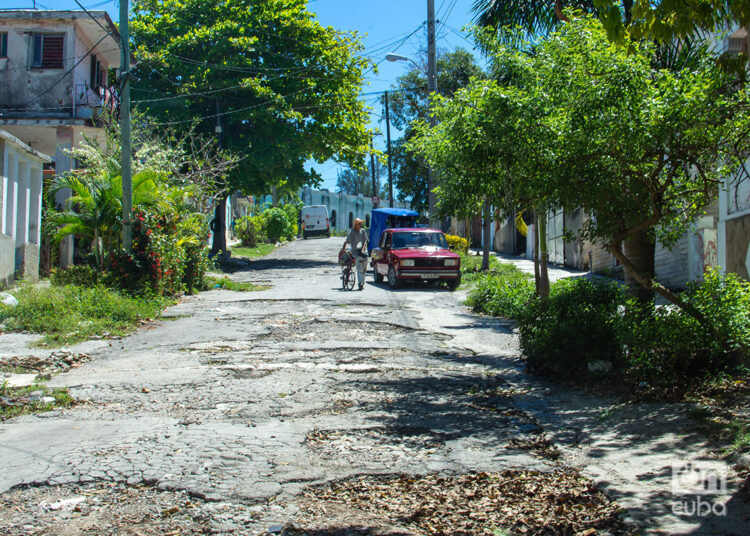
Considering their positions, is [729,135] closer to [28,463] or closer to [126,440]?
[126,440]

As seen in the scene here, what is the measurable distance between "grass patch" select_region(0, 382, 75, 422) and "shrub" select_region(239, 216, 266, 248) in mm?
32098

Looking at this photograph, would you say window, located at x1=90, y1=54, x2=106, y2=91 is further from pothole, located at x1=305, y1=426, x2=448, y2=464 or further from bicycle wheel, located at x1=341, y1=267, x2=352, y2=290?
pothole, located at x1=305, y1=426, x2=448, y2=464

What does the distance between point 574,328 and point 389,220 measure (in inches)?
871

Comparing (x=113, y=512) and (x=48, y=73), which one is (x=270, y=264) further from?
(x=113, y=512)

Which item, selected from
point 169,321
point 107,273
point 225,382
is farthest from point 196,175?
point 225,382

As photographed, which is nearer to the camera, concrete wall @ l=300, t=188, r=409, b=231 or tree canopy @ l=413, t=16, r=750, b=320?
tree canopy @ l=413, t=16, r=750, b=320

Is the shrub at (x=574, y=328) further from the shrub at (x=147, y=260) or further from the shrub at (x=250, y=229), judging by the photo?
the shrub at (x=250, y=229)

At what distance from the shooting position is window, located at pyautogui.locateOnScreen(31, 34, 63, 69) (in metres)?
19.9

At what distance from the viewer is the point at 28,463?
4.41 m

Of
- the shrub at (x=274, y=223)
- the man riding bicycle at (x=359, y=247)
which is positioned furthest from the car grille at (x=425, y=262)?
the shrub at (x=274, y=223)

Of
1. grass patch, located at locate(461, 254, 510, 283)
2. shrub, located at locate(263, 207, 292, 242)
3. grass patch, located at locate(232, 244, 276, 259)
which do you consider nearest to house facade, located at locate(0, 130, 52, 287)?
grass patch, located at locate(461, 254, 510, 283)

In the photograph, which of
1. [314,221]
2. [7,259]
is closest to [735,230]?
[7,259]

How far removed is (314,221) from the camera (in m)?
54.4

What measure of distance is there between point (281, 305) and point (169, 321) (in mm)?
2541
